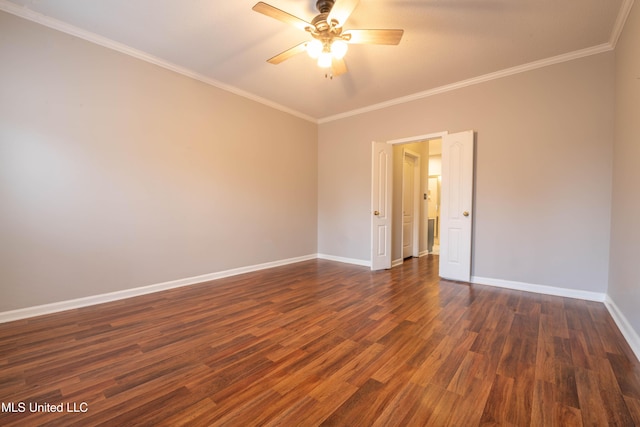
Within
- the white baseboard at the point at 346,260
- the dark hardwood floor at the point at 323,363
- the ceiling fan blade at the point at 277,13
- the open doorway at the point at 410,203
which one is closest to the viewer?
the dark hardwood floor at the point at 323,363

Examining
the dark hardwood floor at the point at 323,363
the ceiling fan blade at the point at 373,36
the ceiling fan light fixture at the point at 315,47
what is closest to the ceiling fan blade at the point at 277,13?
the ceiling fan light fixture at the point at 315,47

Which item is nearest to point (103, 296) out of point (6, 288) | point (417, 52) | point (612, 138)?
point (6, 288)

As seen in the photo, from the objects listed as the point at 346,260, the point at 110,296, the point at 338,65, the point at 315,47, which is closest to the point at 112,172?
the point at 110,296

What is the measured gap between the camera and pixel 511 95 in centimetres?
367

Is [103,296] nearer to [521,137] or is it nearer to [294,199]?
[294,199]

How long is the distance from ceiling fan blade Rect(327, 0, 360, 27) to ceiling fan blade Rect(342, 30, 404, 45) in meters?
0.15

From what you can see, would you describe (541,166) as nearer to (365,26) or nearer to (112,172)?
(365,26)

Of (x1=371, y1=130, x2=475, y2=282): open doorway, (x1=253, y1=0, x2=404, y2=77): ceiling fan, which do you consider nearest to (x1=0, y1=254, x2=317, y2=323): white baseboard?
(x1=371, y1=130, x2=475, y2=282): open doorway

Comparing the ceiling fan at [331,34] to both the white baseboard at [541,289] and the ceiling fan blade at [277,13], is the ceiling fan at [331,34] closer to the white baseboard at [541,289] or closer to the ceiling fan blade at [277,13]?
the ceiling fan blade at [277,13]

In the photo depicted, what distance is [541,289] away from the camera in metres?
3.47

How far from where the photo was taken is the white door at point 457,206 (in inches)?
155

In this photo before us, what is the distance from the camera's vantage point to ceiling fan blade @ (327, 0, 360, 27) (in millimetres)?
2059

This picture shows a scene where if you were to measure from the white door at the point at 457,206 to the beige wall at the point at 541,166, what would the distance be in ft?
0.48

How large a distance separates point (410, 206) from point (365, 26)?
4082mm
